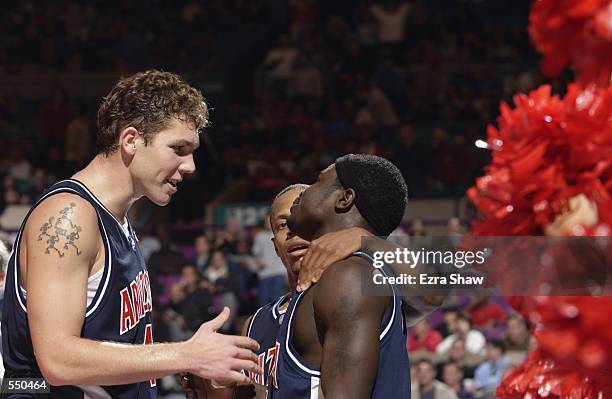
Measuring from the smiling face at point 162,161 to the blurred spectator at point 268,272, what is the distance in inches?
211

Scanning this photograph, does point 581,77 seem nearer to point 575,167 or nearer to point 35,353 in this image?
point 575,167

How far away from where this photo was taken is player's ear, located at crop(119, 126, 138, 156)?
280cm

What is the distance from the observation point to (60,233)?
2.58 meters

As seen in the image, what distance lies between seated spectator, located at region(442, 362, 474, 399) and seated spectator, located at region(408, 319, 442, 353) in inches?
9.7

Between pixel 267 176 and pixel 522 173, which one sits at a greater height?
pixel 267 176

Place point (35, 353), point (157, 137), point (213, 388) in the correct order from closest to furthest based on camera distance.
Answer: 1. point (35, 353)
2. point (157, 137)
3. point (213, 388)

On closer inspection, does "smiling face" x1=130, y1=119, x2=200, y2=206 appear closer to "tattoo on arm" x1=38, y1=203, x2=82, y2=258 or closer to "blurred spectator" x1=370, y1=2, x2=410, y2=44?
"tattoo on arm" x1=38, y1=203, x2=82, y2=258

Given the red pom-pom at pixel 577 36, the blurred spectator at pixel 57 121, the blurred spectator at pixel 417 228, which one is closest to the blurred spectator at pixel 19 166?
the blurred spectator at pixel 57 121

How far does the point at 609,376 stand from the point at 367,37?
10.4 m

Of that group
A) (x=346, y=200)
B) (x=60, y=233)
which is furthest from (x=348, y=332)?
(x=60, y=233)

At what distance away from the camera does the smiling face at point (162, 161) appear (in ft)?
9.23

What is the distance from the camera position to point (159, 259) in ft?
28.5

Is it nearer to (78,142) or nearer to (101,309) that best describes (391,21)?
(78,142)

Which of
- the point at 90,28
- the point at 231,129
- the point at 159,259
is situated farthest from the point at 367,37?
the point at 159,259
